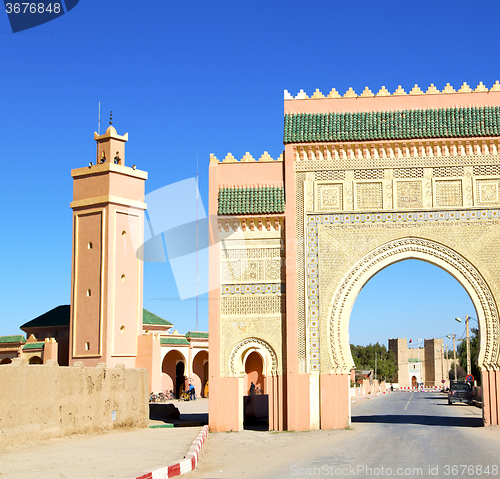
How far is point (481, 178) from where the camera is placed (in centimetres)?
1497

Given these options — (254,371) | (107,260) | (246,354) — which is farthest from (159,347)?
(246,354)

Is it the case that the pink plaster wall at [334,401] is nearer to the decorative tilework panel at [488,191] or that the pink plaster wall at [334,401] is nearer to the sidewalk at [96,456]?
the sidewalk at [96,456]

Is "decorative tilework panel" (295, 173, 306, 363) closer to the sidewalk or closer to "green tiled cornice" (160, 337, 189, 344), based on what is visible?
the sidewalk

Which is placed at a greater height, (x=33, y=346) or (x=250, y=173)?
(x=250, y=173)

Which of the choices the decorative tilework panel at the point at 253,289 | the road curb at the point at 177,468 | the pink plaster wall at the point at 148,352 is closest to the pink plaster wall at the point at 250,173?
the decorative tilework panel at the point at 253,289

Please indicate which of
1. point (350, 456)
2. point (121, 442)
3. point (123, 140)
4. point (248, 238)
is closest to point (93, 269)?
point (123, 140)

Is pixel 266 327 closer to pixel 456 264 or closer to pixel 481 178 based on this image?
pixel 456 264

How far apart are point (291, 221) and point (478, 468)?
7.89 m

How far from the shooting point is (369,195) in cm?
1528

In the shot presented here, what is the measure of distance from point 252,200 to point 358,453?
23.3 ft

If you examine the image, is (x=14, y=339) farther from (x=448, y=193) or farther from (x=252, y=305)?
(x=448, y=193)

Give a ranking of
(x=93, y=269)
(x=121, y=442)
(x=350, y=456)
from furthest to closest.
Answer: (x=93, y=269), (x=121, y=442), (x=350, y=456)

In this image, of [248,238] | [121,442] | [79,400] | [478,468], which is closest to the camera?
[478,468]

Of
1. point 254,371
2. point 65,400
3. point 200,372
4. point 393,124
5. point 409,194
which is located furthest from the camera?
point 200,372
